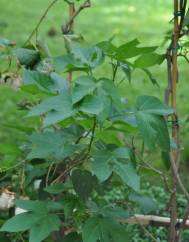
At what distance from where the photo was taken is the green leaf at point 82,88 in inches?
70.7

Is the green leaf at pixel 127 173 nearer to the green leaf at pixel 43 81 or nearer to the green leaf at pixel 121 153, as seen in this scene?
the green leaf at pixel 121 153

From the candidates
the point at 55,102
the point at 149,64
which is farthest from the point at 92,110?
the point at 149,64

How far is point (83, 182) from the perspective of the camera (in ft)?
6.95

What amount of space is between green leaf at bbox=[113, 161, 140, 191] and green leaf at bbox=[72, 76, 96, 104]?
21 centimetres

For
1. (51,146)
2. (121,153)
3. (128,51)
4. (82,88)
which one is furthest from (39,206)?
(128,51)

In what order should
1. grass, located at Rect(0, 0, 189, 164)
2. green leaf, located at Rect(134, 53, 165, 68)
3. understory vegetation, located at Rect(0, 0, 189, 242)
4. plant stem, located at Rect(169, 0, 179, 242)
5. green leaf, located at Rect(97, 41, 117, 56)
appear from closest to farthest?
1. understory vegetation, located at Rect(0, 0, 189, 242)
2. green leaf, located at Rect(97, 41, 117, 56)
3. green leaf, located at Rect(134, 53, 165, 68)
4. plant stem, located at Rect(169, 0, 179, 242)
5. grass, located at Rect(0, 0, 189, 164)

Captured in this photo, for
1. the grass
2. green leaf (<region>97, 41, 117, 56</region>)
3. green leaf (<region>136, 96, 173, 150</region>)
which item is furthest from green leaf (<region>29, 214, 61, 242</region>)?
the grass

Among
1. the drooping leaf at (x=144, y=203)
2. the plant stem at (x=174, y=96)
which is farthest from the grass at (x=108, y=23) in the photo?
the plant stem at (x=174, y=96)

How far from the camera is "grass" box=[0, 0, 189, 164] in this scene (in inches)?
294

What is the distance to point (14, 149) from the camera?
2385 mm

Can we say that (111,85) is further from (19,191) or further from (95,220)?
(19,191)

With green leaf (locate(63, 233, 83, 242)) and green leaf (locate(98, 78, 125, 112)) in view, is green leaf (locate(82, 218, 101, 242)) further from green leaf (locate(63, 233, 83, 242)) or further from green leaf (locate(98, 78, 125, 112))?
green leaf (locate(98, 78, 125, 112))

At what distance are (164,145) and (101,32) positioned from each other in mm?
7694

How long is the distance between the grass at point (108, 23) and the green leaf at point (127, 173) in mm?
4650
